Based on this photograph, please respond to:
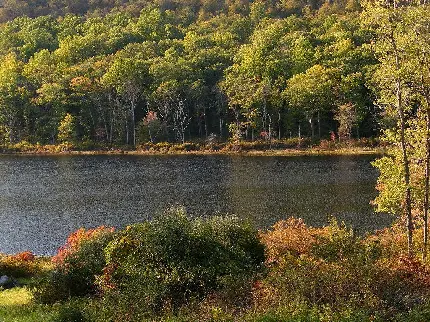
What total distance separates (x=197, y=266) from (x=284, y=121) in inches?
3414

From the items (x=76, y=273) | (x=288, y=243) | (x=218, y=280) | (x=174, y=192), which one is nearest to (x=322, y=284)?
(x=218, y=280)

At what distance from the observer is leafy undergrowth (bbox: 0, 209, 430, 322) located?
17.6 meters

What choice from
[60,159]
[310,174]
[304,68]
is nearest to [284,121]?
[304,68]

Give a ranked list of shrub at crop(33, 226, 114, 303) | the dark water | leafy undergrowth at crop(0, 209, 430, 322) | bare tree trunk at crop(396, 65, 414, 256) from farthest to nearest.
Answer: the dark water → bare tree trunk at crop(396, 65, 414, 256) → shrub at crop(33, 226, 114, 303) → leafy undergrowth at crop(0, 209, 430, 322)

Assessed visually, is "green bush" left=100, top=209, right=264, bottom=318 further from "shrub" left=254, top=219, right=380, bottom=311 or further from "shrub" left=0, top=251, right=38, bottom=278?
"shrub" left=0, top=251, right=38, bottom=278

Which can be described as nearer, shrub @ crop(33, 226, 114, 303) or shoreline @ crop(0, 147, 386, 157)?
shrub @ crop(33, 226, 114, 303)

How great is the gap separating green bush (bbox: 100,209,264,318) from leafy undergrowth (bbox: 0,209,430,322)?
0.05 meters

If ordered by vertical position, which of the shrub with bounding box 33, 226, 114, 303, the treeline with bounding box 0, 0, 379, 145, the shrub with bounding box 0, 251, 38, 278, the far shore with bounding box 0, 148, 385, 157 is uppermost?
the treeline with bounding box 0, 0, 379, 145

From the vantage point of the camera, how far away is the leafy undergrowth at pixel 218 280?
1762 cm

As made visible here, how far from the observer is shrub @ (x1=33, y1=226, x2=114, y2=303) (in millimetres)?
24062

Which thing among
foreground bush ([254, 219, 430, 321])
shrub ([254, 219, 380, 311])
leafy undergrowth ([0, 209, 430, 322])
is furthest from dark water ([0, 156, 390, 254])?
shrub ([254, 219, 380, 311])

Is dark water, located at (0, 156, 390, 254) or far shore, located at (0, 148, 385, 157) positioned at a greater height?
far shore, located at (0, 148, 385, 157)

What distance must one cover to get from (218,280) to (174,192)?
41564mm

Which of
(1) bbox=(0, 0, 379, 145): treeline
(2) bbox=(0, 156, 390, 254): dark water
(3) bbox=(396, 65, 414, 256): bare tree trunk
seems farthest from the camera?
(1) bbox=(0, 0, 379, 145): treeline
